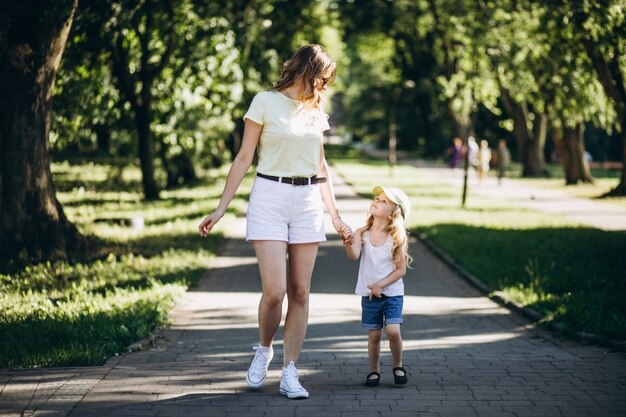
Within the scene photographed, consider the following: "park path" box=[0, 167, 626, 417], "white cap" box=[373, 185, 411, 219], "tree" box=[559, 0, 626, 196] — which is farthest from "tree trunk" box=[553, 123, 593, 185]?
"white cap" box=[373, 185, 411, 219]

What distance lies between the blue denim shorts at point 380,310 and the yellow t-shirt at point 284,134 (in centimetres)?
103

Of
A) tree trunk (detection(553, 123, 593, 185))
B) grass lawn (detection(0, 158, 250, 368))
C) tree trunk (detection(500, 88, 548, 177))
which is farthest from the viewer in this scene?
tree trunk (detection(500, 88, 548, 177))

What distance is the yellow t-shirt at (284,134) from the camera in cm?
514

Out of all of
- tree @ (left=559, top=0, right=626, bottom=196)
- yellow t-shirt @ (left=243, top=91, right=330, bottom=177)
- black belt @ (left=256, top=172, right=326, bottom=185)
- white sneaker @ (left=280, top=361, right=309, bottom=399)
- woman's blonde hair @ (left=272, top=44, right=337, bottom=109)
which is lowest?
white sneaker @ (left=280, top=361, right=309, bottom=399)

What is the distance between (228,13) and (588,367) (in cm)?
1727

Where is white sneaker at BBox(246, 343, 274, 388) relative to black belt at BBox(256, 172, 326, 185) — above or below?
below

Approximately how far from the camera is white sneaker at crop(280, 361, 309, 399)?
5112 millimetres

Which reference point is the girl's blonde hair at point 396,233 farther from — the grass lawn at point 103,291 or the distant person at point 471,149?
the distant person at point 471,149

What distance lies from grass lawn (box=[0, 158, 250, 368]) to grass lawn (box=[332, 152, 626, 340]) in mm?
4100

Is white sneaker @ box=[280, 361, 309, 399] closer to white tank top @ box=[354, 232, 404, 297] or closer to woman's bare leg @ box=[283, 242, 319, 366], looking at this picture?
woman's bare leg @ box=[283, 242, 319, 366]

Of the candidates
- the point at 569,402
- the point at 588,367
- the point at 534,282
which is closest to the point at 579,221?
the point at 534,282

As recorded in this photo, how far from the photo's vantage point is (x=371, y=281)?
222 inches

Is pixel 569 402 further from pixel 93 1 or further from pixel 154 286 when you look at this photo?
pixel 93 1

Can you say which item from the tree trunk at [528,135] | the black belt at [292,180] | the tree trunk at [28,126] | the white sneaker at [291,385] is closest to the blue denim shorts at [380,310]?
the white sneaker at [291,385]
